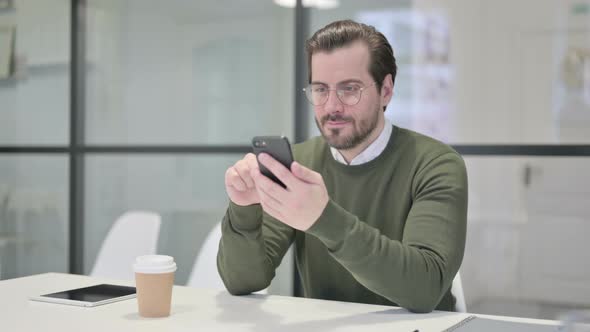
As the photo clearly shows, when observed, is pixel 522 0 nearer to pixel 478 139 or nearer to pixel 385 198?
pixel 478 139

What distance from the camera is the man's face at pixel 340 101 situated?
1.81 m

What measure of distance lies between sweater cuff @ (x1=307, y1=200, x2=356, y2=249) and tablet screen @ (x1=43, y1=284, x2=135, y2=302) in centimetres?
60

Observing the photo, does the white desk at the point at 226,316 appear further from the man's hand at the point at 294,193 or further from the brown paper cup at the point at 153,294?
the man's hand at the point at 294,193

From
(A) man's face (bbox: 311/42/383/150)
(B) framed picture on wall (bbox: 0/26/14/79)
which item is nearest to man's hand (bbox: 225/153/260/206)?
(A) man's face (bbox: 311/42/383/150)

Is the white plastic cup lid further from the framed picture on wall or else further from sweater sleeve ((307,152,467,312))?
the framed picture on wall

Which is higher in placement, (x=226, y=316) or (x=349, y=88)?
(x=349, y=88)

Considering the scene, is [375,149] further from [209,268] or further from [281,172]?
[209,268]

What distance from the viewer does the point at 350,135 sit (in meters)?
1.83

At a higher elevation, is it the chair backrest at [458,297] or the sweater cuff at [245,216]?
the sweater cuff at [245,216]

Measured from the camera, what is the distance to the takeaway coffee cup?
142 cm

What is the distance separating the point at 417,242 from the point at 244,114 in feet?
6.65

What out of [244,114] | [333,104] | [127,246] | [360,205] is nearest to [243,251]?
[360,205]

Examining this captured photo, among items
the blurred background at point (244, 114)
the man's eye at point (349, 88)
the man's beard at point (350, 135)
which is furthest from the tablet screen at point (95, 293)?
the blurred background at point (244, 114)

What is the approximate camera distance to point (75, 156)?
4102mm
